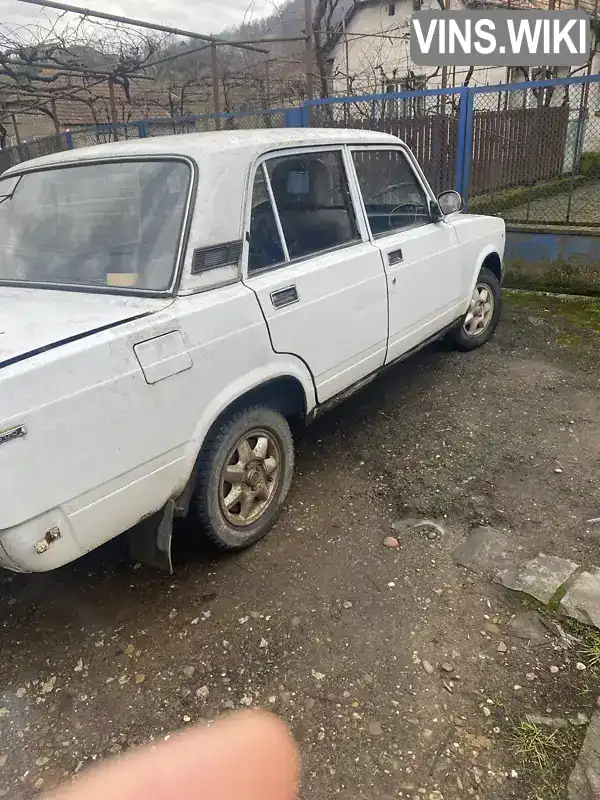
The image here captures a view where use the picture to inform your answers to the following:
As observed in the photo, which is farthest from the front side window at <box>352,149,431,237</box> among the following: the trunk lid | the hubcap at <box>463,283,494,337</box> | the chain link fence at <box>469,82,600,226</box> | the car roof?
the chain link fence at <box>469,82,600,226</box>

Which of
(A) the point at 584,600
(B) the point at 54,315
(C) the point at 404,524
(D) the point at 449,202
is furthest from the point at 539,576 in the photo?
(D) the point at 449,202

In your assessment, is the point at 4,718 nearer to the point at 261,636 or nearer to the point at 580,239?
the point at 261,636

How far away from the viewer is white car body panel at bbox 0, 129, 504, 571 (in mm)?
2047

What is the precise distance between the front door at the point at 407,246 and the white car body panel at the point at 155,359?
19 centimetres

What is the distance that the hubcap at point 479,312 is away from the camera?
5363 millimetres

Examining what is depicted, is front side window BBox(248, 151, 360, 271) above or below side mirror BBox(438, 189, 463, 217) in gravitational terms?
above

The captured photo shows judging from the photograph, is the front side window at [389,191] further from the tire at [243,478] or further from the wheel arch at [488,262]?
the tire at [243,478]

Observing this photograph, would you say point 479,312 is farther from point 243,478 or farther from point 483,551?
point 243,478

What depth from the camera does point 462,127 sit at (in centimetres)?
775

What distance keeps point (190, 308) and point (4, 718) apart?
67.3 inches

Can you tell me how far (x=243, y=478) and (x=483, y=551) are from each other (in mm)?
1228

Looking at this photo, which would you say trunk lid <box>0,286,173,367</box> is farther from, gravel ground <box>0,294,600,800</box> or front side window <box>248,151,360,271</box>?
gravel ground <box>0,294,600,800</box>

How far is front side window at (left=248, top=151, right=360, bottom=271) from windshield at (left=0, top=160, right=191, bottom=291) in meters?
0.44

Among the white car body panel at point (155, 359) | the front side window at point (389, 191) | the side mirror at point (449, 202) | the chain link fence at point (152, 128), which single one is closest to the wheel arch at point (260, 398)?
the white car body panel at point (155, 359)
